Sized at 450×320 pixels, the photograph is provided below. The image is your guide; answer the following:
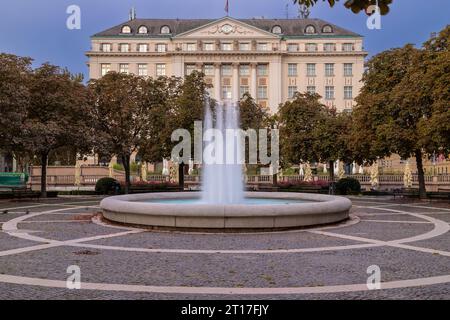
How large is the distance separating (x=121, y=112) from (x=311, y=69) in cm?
6265

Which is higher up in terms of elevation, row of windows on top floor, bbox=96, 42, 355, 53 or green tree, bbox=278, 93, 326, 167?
row of windows on top floor, bbox=96, 42, 355, 53

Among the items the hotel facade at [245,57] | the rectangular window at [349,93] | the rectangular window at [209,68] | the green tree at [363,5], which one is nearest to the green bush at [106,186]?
the green tree at [363,5]

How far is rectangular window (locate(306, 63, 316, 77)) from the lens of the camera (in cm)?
8971

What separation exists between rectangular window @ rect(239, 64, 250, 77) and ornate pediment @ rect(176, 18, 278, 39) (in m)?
5.82

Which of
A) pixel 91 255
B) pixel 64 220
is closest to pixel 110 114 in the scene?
pixel 64 220

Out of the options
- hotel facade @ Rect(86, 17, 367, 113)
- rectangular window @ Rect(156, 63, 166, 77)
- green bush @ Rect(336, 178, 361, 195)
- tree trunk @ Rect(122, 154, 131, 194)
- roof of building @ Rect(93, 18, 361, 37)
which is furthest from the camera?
roof of building @ Rect(93, 18, 361, 37)

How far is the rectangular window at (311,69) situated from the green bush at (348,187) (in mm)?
56778

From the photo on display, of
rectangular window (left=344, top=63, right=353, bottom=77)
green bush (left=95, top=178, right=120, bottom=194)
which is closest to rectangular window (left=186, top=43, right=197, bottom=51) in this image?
rectangular window (left=344, top=63, right=353, bottom=77)

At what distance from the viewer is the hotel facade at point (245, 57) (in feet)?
286

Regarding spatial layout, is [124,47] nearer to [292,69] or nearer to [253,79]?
[253,79]

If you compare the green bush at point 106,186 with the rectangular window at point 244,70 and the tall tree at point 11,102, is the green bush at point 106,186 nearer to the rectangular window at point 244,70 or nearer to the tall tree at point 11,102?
the tall tree at point 11,102

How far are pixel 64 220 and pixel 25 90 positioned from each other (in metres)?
11.7

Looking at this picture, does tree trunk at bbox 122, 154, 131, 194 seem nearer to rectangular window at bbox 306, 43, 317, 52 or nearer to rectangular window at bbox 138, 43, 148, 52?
rectangular window at bbox 138, 43, 148, 52

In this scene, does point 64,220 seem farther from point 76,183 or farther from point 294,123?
point 76,183
